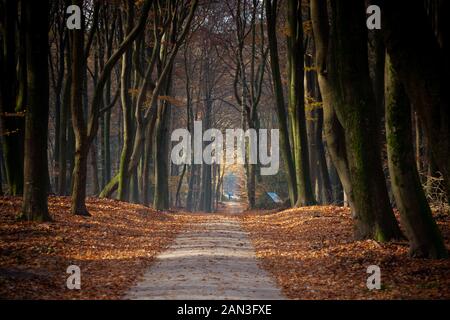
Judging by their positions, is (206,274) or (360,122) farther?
(360,122)

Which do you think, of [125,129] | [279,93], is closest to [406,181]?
[279,93]

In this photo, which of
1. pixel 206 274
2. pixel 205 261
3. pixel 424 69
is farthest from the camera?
pixel 205 261

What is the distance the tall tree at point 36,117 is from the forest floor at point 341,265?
5717mm

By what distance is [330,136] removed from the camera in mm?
15258

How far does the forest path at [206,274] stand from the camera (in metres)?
8.52

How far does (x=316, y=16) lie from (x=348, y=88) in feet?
14.2

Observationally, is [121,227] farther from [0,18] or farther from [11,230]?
[0,18]

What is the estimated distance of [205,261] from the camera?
1183 centimetres

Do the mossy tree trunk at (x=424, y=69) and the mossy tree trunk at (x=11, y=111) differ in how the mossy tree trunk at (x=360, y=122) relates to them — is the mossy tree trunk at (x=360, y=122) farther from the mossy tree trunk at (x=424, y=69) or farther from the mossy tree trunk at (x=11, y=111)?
the mossy tree trunk at (x=11, y=111)

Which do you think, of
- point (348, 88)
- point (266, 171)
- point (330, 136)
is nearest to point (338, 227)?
point (330, 136)

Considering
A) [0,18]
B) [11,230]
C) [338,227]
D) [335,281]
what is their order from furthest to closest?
[0,18]
[338,227]
[11,230]
[335,281]

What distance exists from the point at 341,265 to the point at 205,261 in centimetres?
267

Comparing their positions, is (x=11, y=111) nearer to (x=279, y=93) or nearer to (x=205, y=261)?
(x=205, y=261)

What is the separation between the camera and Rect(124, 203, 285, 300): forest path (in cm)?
852
